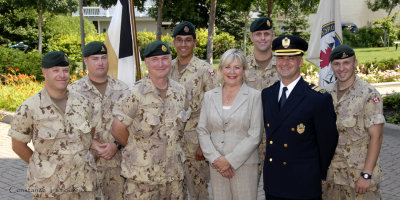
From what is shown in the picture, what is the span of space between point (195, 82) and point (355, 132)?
1937 millimetres

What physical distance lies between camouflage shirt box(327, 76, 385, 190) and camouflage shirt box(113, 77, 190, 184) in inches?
62.9

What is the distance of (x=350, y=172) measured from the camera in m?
3.83

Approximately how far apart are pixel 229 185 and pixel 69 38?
→ 31623mm

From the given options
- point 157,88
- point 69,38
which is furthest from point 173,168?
point 69,38

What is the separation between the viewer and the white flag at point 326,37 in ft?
20.4

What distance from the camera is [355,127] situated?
378cm

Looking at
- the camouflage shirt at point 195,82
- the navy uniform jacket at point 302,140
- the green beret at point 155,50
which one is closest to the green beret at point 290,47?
the navy uniform jacket at point 302,140

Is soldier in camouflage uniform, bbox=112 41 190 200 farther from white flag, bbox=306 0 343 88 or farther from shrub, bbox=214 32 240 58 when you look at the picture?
shrub, bbox=214 32 240 58

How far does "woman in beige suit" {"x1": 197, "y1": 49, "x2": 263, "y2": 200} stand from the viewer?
3.63 metres

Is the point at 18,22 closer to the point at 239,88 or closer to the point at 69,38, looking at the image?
the point at 69,38

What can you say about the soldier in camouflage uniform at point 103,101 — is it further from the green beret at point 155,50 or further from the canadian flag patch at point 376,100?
the canadian flag patch at point 376,100

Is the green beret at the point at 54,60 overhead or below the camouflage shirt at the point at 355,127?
overhead

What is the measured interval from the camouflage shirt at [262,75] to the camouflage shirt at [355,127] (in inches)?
38.4

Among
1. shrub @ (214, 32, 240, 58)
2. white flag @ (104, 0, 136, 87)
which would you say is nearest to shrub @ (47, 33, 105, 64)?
shrub @ (214, 32, 240, 58)
